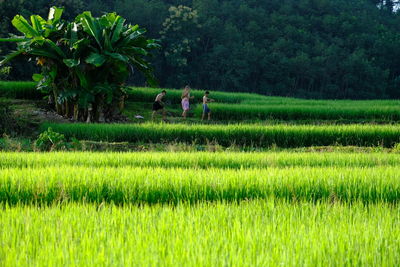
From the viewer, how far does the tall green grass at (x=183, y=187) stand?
13.2 ft

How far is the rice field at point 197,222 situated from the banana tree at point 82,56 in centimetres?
844

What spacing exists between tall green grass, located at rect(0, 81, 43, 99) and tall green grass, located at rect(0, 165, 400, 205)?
41.1 feet

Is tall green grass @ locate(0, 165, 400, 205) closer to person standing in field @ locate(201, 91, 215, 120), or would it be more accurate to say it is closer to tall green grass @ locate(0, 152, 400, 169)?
tall green grass @ locate(0, 152, 400, 169)

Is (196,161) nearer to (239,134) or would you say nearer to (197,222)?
(197,222)

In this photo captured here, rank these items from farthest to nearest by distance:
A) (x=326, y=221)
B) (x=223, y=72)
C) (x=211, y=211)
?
1. (x=223, y=72)
2. (x=211, y=211)
3. (x=326, y=221)

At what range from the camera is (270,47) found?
44.1 m

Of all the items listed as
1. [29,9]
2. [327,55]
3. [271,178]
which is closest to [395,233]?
[271,178]

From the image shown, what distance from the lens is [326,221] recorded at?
2816mm

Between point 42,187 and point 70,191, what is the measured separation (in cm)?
24

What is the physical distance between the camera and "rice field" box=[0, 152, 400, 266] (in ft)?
6.90

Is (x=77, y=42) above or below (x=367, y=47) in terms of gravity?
below

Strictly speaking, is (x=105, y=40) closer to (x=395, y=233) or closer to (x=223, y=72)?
(x=395, y=233)

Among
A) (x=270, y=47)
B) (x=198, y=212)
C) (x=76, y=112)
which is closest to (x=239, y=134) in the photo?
(x=76, y=112)

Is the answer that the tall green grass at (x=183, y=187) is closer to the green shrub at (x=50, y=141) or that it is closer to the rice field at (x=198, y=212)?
the rice field at (x=198, y=212)
